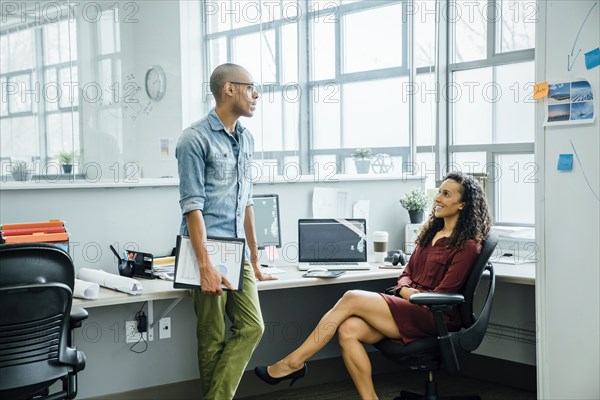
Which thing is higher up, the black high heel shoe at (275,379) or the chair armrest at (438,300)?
the chair armrest at (438,300)

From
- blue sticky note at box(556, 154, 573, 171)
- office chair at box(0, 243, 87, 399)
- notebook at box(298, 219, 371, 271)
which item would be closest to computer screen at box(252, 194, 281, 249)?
notebook at box(298, 219, 371, 271)

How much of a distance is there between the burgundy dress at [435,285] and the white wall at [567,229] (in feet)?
1.06

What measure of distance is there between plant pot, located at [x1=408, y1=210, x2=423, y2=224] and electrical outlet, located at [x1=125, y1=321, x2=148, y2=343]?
1581mm

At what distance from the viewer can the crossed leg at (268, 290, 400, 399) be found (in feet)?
9.83

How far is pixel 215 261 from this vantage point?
2682mm

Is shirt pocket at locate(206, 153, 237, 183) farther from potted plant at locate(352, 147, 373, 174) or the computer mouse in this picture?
potted plant at locate(352, 147, 373, 174)

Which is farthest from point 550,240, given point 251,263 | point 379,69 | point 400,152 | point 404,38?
point 379,69

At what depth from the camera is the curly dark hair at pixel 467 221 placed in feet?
9.91

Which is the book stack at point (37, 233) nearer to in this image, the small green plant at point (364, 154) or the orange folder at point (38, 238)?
the orange folder at point (38, 238)

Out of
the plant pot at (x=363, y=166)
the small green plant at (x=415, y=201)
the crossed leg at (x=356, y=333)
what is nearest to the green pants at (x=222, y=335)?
the crossed leg at (x=356, y=333)

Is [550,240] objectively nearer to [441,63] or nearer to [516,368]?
[516,368]

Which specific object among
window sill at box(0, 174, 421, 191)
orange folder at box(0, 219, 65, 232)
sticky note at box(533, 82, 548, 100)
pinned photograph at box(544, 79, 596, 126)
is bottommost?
orange folder at box(0, 219, 65, 232)

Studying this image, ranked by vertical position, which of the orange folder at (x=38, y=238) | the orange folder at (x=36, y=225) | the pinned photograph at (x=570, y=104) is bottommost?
the orange folder at (x=38, y=238)

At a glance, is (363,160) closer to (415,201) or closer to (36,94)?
(415,201)
